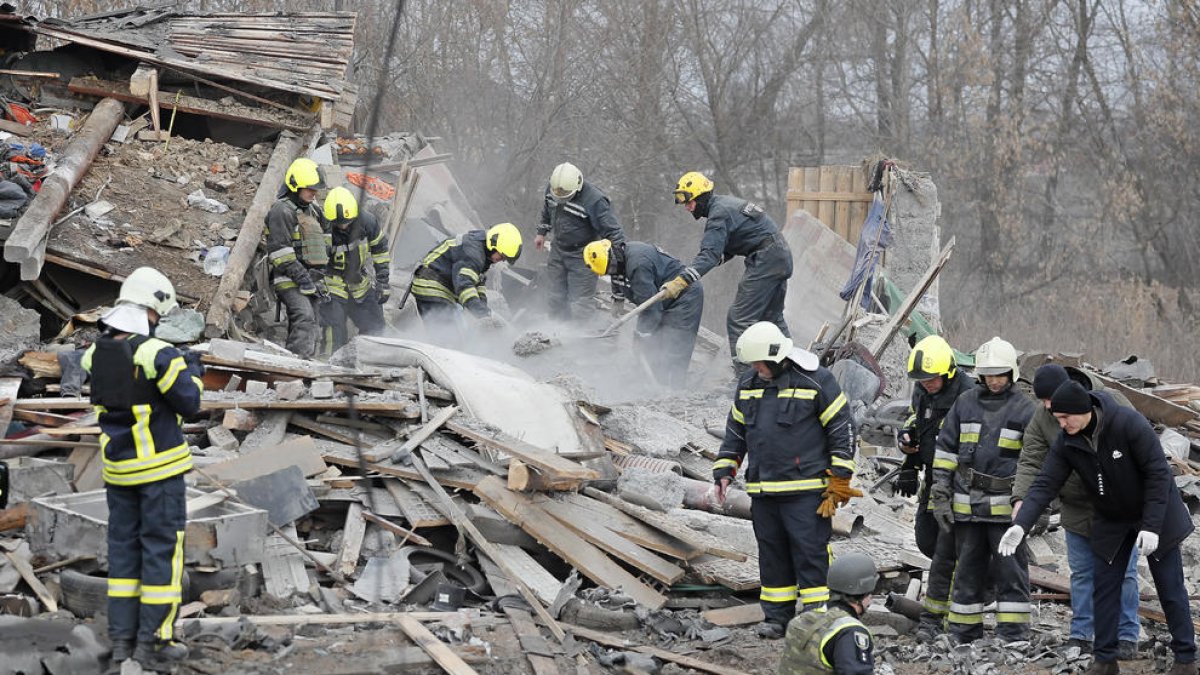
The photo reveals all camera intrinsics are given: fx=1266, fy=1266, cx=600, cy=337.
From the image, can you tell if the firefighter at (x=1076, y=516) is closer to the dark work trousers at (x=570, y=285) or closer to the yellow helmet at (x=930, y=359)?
the yellow helmet at (x=930, y=359)

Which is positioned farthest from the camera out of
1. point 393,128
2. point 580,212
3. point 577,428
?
point 393,128

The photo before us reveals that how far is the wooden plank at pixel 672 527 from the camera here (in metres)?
7.64

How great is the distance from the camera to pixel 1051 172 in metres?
26.7

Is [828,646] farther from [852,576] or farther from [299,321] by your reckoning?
[299,321]

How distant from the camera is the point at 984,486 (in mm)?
6855

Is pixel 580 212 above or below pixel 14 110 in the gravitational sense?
below

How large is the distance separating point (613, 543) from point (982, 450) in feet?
7.28

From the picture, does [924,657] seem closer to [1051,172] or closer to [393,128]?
[393,128]

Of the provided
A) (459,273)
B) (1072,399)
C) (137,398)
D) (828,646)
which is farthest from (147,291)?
(459,273)

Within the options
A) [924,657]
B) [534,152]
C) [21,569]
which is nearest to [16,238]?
[21,569]

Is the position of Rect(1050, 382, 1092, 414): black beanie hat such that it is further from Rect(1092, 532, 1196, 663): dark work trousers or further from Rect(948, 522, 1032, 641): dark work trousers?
Rect(948, 522, 1032, 641): dark work trousers

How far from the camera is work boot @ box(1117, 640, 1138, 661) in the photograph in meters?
6.62

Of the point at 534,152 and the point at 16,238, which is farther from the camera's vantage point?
the point at 534,152

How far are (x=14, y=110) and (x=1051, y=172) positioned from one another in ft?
68.9
